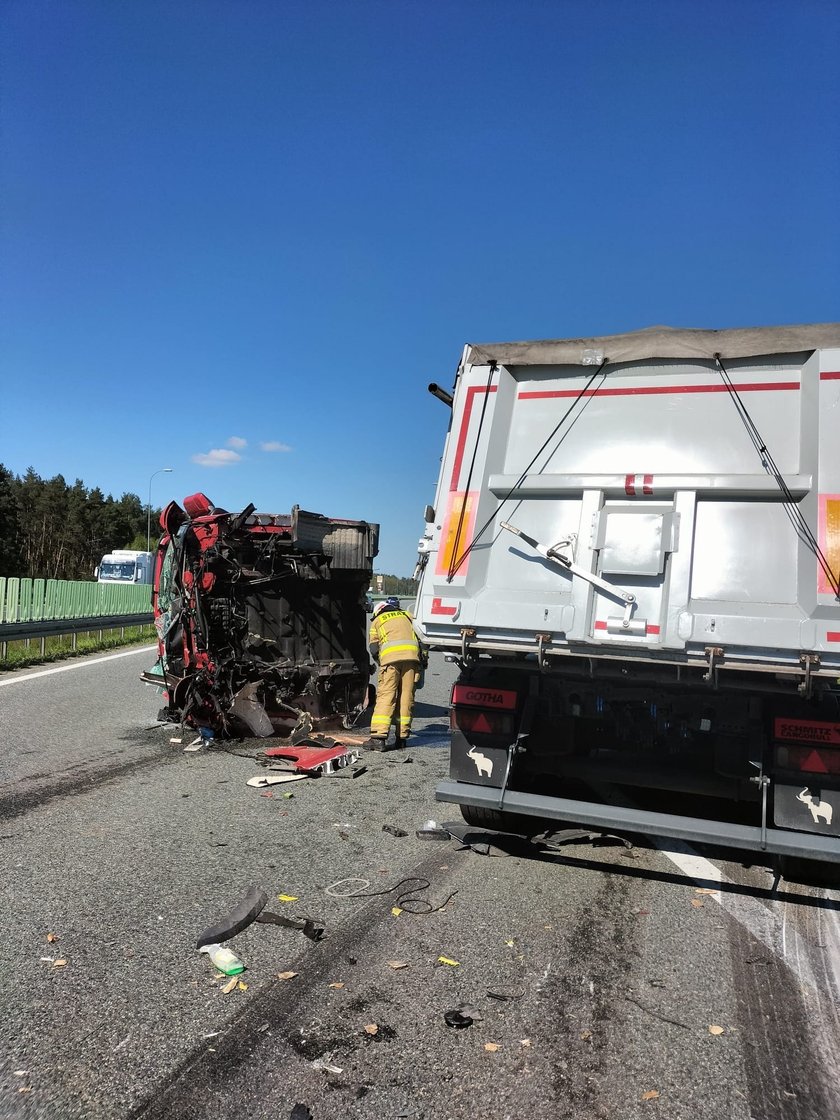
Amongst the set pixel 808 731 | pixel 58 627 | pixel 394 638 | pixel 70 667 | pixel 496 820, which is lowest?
pixel 70 667

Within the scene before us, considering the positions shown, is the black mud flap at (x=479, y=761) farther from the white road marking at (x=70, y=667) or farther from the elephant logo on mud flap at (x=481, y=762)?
the white road marking at (x=70, y=667)

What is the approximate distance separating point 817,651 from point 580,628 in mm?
1184

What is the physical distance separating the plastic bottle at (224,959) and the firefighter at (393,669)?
4869 millimetres

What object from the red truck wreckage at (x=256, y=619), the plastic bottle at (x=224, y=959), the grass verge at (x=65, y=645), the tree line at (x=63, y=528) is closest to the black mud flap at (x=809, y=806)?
the plastic bottle at (x=224, y=959)

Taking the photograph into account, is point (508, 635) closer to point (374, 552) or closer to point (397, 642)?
point (397, 642)

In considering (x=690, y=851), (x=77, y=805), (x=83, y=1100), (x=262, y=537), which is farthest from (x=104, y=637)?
(x=83, y=1100)

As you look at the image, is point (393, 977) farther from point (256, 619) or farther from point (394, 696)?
point (256, 619)

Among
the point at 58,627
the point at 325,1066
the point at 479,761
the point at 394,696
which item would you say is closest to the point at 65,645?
the point at 58,627

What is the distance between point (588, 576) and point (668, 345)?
1.53m

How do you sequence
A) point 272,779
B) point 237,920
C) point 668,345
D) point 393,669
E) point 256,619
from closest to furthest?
1. point 237,920
2. point 668,345
3. point 272,779
4. point 393,669
5. point 256,619

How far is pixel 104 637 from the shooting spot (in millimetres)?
20219

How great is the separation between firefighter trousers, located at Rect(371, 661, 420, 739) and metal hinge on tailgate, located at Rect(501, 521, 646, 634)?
152 inches

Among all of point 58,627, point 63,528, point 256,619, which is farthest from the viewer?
point 63,528

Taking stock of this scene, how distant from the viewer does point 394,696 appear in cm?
854
